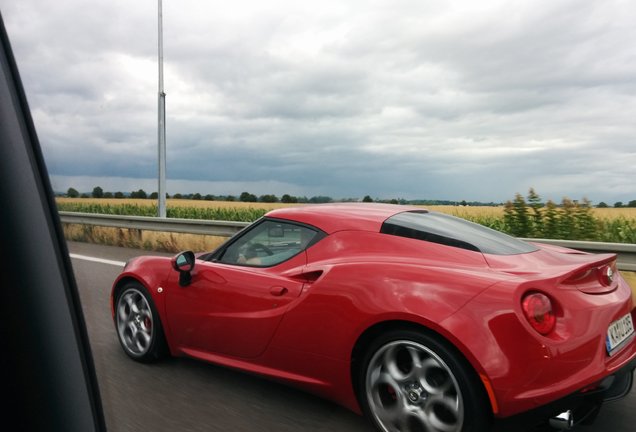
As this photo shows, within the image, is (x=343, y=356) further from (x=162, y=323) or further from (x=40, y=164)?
(x=40, y=164)

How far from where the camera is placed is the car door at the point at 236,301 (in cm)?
336

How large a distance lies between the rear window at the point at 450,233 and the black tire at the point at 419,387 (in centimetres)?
69

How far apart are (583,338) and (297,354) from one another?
1481 millimetres

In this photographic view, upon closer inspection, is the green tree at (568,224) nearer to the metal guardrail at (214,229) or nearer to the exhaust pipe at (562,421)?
the metal guardrail at (214,229)

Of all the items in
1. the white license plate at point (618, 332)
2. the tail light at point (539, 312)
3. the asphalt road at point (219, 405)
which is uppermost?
the tail light at point (539, 312)

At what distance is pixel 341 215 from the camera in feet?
11.7

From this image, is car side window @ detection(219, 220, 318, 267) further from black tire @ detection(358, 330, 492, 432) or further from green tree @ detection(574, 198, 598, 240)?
green tree @ detection(574, 198, 598, 240)

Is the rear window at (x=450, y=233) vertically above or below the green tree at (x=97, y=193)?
below

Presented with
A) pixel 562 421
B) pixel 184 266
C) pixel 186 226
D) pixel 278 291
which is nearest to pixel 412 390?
pixel 562 421

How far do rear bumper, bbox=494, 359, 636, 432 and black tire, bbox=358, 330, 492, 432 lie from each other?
117 mm

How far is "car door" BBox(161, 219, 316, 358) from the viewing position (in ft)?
11.0

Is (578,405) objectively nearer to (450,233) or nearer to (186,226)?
(450,233)

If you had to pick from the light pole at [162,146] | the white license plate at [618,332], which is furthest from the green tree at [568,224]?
the light pole at [162,146]

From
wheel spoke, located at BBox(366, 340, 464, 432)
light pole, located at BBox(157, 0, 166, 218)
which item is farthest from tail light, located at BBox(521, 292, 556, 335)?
light pole, located at BBox(157, 0, 166, 218)
